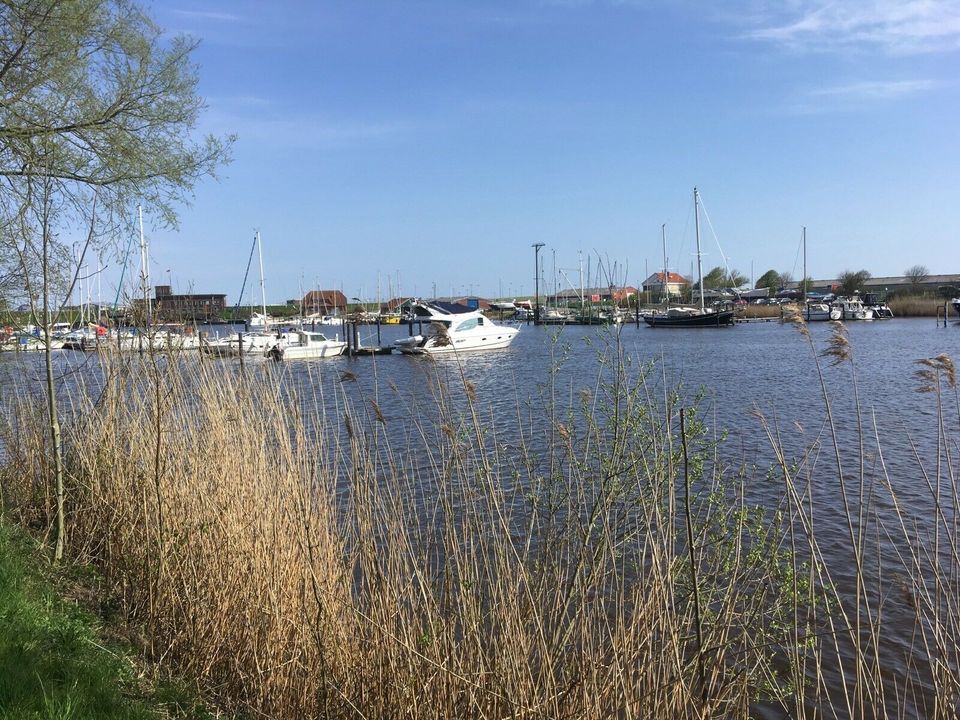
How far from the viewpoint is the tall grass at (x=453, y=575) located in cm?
361

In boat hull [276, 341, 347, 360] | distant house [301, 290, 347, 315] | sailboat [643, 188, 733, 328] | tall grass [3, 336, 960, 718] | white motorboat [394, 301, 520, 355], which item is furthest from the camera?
distant house [301, 290, 347, 315]

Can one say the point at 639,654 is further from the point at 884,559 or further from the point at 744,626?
the point at 884,559

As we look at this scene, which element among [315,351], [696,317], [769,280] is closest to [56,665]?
[315,351]

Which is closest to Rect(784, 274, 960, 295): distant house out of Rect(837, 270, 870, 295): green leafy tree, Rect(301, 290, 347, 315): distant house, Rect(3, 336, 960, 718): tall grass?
Rect(837, 270, 870, 295): green leafy tree

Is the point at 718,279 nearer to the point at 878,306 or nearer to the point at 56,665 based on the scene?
the point at 878,306

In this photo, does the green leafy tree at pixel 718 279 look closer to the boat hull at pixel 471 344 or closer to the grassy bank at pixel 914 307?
the grassy bank at pixel 914 307

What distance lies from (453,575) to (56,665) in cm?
227

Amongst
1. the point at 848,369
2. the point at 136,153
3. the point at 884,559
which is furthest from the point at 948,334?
the point at 136,153

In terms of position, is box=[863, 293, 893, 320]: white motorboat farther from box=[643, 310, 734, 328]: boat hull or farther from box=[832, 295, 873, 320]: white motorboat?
box=[643, 310, 734, 328]: boat hull

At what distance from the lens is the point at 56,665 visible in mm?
3844

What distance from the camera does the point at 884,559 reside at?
27.1 ft

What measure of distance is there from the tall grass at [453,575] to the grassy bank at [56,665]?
47cm

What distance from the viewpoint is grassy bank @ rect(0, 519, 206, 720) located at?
333 cm

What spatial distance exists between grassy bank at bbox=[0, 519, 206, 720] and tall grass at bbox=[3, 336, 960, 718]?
47cm
